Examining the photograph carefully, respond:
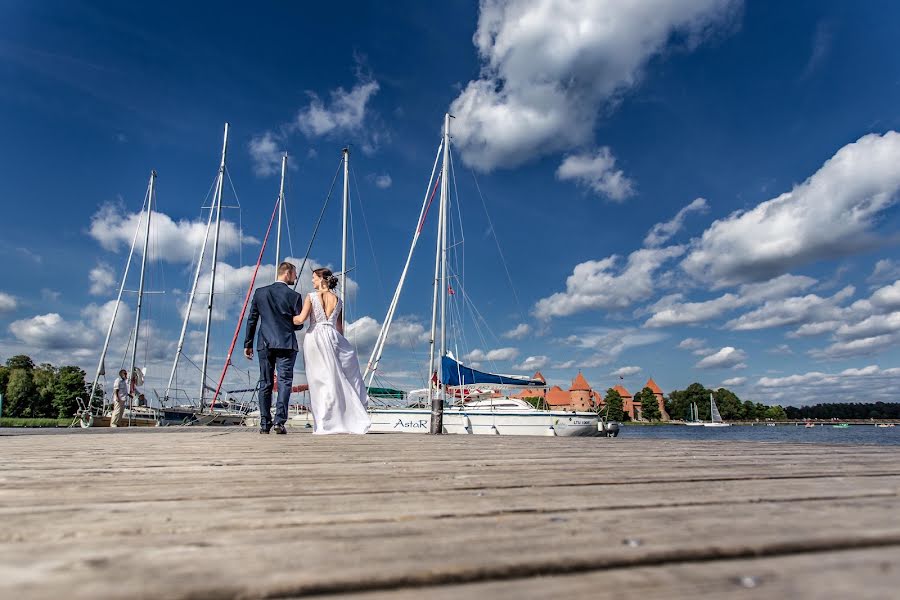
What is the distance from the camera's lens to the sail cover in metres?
20.4

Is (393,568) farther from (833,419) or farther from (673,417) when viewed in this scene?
(833,419)

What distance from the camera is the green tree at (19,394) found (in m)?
57.4

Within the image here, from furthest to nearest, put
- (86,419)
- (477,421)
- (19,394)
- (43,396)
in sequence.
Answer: (43,396) → (19,394) → (477,421) → (86,419)

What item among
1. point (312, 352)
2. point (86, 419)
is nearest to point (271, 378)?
point (312, 352)

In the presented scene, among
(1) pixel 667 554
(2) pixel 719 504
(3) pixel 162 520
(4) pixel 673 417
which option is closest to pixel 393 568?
(1) pixel 667 554

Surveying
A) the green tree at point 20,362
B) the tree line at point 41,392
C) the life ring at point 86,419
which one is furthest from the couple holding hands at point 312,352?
the green tree at point 20,362

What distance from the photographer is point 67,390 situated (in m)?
60.9

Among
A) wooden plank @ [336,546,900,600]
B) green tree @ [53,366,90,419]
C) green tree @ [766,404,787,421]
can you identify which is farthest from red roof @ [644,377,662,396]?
wooden plank @ [336,546,900,600]

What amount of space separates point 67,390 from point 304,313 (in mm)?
70422

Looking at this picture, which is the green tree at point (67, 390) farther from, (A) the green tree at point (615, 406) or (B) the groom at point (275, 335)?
(A) the green tree at point (615, 406)

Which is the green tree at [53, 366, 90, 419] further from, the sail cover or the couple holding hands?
the couple holding hands

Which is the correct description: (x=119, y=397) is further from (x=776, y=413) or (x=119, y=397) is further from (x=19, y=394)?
(x=776, y=413)

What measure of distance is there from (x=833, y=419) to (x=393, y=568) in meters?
195

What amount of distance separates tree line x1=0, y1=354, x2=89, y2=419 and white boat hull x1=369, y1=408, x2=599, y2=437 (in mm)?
53832
